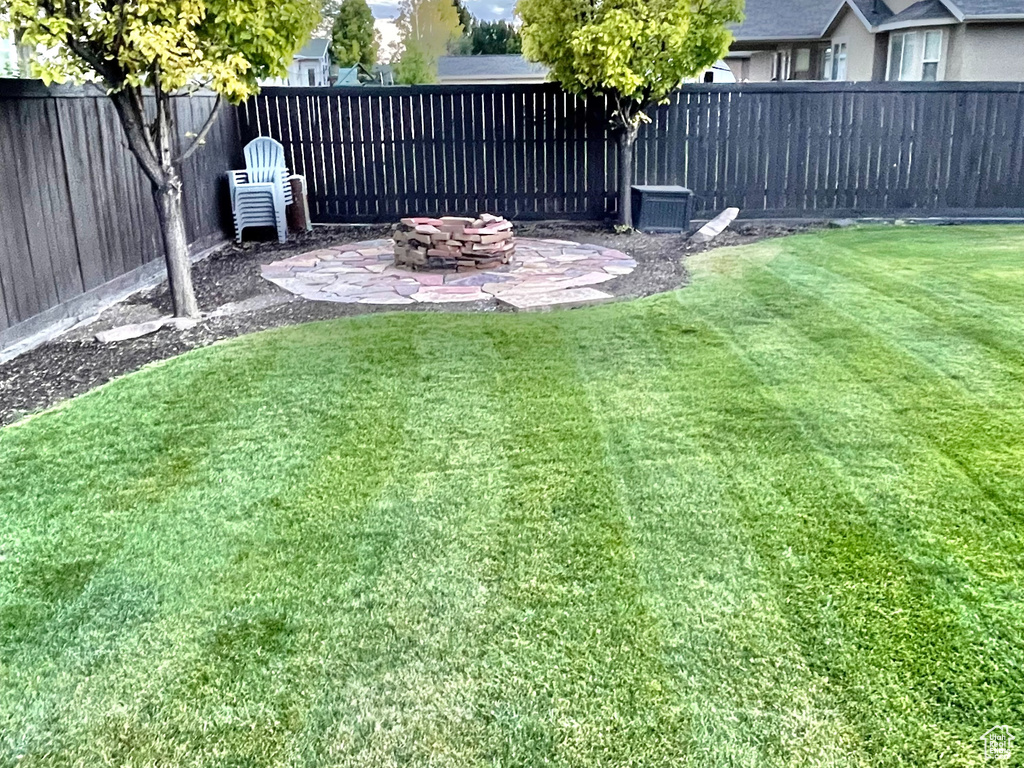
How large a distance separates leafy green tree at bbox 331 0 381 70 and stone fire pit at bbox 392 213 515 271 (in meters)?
33.9

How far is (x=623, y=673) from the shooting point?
81.0 inches

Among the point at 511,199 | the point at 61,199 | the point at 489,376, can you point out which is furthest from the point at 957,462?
the point at 511,199

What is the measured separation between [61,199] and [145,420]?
2.48m

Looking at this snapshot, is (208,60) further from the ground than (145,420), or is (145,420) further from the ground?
(208,60)

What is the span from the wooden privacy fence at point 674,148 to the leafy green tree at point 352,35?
30.8m

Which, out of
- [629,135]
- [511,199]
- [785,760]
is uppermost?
[629,135]

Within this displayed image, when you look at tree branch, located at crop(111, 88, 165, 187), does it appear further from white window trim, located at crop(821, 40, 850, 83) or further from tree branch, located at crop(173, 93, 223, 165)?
white window trim, located at crop(821, 40, 850, 83)

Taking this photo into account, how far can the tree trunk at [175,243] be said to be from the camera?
5254 millimetres

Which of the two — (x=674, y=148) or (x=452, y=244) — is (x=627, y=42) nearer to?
(x=674, y=148)

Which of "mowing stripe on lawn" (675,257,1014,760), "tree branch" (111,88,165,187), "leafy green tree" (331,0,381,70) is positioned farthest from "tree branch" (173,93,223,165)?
"leafy green tree" (331,0,381,70)

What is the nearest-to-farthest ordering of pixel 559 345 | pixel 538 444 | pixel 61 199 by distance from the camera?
pixel 538 444 → pixel 559 345 → pixel 61 199

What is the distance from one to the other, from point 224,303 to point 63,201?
116 cm

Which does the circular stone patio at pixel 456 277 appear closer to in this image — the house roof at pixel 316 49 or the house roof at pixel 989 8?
the house roof at pixel 989 8

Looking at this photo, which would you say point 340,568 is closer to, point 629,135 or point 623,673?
point 623,673
